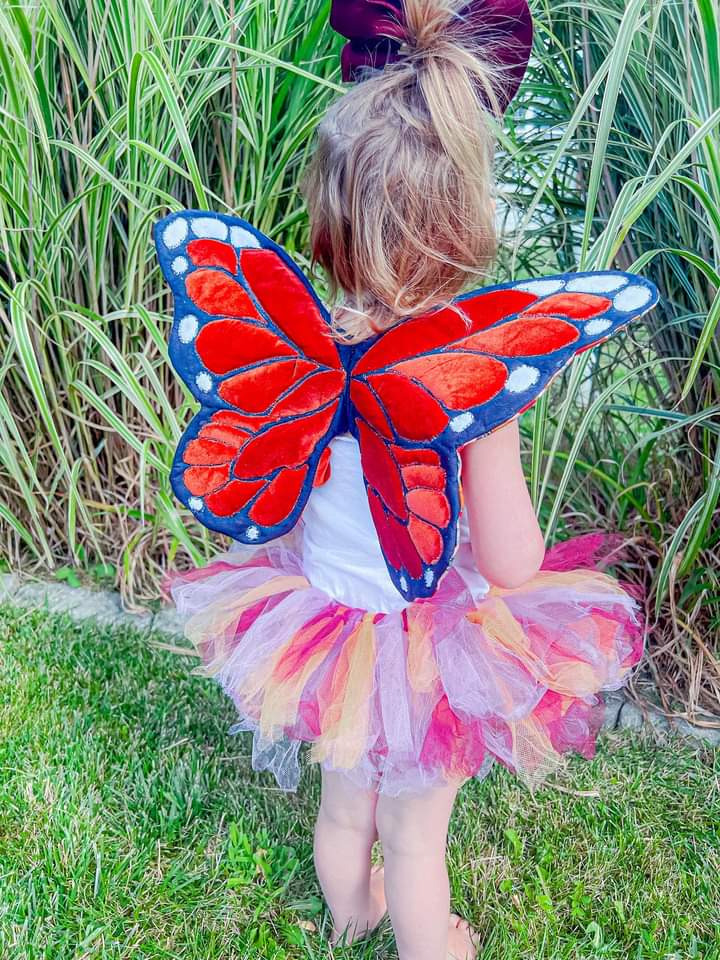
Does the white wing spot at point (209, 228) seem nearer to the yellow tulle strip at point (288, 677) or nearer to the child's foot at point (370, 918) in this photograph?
the yellow tulle strip at point (288, 677)

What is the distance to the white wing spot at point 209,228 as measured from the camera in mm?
943

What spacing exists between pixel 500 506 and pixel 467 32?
1.52 ft

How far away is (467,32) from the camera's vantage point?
0.91m

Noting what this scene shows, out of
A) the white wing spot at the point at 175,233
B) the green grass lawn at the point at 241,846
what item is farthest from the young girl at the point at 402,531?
the green grass lawn at the point at 241,846

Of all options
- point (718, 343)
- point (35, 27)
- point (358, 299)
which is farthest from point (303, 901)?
point (35, 27)

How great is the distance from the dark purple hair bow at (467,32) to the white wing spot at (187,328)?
313 mm

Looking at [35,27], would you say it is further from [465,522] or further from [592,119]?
[465,522]

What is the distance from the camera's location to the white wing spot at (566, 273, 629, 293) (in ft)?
2.71

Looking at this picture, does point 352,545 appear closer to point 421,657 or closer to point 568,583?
point 421,657

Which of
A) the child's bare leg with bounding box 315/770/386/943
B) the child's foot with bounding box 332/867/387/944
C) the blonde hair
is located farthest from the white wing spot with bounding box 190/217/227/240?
the child's foot with bounding box 332/867/387/944

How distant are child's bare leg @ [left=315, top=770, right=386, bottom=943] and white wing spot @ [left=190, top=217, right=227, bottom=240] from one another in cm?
61

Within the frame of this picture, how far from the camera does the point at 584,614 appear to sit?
3.44 feet

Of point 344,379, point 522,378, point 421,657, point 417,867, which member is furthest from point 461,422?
point 417,867

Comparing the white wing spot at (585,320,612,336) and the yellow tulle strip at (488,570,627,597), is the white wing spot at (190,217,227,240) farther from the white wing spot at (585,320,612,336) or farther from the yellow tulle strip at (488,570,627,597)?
the yellow tulle strip at (488,570,627,597)
